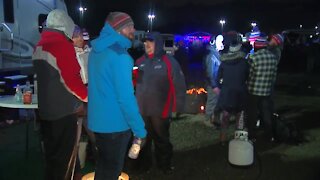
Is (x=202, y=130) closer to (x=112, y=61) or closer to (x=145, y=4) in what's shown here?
(x=112, y=61)

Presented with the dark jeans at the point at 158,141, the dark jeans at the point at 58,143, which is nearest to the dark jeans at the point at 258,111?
the dark jeans at the point at 158,141

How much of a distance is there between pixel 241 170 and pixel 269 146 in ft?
5.08

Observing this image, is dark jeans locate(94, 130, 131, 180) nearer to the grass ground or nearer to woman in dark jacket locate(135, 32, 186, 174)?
woman in dark jacket locate(135, 32, 186, 174)

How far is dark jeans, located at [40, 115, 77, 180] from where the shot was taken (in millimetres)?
4188

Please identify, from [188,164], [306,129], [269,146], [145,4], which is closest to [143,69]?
[188,164]

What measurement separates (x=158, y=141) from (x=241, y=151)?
1.33 m

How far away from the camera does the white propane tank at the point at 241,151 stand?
597cm

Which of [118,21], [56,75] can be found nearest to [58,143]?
[56,75]

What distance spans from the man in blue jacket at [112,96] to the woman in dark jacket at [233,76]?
3.39 metres

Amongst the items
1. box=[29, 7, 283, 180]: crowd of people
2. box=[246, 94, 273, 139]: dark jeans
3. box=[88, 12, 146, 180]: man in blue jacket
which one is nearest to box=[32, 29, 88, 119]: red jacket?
box=[29, 7, 283, 180]: crowd of people

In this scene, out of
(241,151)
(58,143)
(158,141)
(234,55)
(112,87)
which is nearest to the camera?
Result: (112,87)

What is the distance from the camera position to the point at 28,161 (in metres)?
6.38

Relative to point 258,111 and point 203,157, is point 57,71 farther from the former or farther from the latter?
point 258,111

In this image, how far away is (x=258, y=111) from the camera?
7.29 metres
